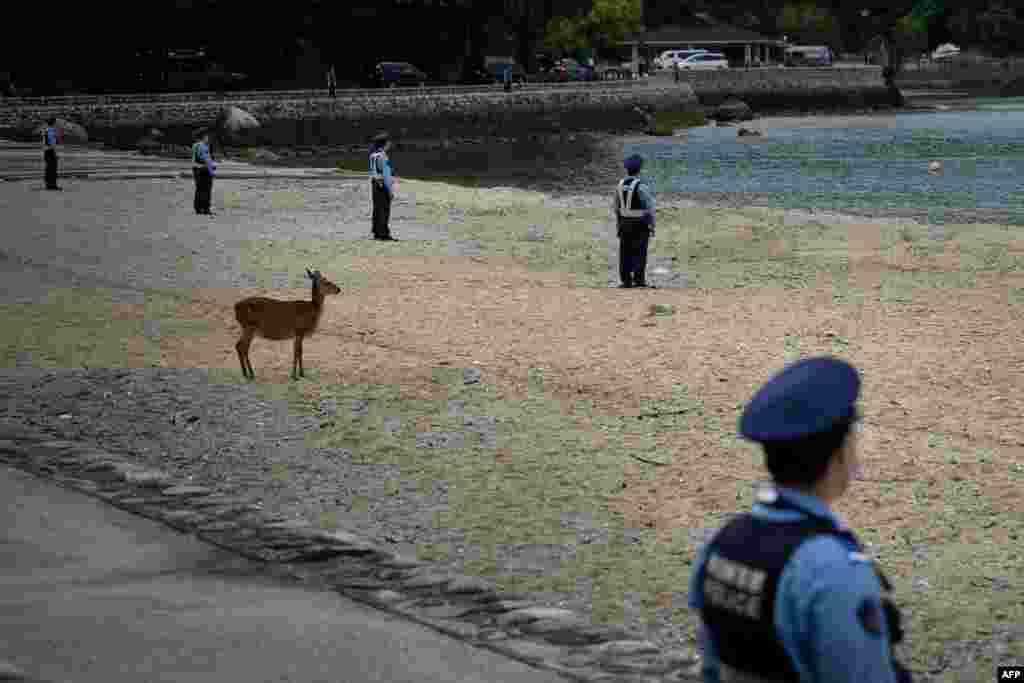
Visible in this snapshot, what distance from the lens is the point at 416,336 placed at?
19.1 metres

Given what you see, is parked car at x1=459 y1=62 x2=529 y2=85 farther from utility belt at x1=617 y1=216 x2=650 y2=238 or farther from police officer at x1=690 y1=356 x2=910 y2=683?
police officer at x1=690 y1=356 x2=910 y2=683

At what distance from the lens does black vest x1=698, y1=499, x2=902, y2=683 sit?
3.77 metres

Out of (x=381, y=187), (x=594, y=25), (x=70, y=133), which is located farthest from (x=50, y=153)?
(x=594, y=25)

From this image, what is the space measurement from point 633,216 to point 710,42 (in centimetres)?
11866

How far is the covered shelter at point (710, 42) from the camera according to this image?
13750 centimetres

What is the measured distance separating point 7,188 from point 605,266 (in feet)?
57.2

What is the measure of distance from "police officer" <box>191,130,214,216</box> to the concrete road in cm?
2311

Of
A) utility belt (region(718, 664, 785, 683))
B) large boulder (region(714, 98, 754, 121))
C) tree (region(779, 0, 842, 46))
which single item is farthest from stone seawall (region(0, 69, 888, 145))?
utility belt (region(718, 664, 785, 683))

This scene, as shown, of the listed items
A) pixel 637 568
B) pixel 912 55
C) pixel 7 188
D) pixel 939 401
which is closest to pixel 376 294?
pixel 939 401

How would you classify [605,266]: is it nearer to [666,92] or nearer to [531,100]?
[531,100]

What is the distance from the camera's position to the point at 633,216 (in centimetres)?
2280

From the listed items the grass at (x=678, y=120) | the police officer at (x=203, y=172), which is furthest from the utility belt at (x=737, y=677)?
the grass at (x=678, y=120)

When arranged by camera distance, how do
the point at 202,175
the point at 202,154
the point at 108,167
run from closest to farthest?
the point at 202,154 < the point at 202,175 < the point at 108,167

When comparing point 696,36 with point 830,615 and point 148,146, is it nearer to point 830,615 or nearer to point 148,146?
point 148,146
